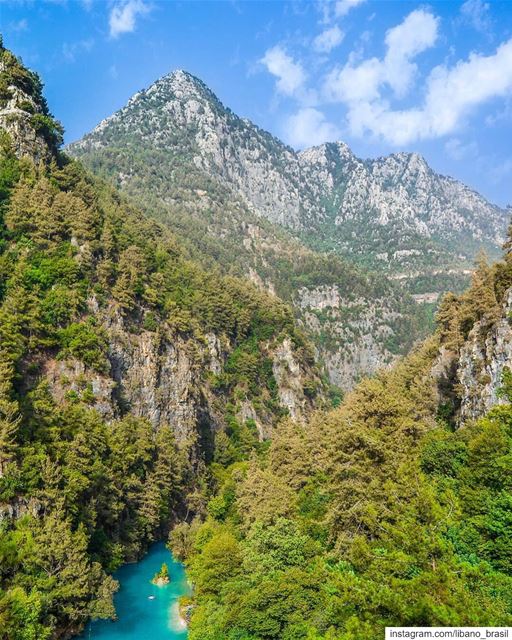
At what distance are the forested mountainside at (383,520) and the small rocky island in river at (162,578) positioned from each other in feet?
9.80

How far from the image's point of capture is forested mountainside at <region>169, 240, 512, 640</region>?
16.9m

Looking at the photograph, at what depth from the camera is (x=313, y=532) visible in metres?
41.3

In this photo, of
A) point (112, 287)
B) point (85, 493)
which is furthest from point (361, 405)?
point (112, 287)

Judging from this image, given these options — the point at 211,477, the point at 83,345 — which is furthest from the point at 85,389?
the point at 211,477

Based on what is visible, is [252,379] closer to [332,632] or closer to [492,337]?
[492,337]

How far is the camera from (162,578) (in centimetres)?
5500

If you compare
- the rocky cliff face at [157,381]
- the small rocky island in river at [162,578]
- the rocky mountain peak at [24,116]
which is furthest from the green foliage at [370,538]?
the rocky mountain peak at [24,116]

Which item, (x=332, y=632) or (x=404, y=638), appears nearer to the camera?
(x=404, y=638)

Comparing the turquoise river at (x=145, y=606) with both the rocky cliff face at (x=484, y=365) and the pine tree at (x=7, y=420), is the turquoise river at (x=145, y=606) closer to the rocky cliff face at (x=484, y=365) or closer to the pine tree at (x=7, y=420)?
the pine tree at (x=7, y=420)

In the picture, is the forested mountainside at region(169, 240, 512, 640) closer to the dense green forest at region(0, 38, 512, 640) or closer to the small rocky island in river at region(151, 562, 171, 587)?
the dense green forest at region(0, 38, 512, 640)

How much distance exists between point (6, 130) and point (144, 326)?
35590mm

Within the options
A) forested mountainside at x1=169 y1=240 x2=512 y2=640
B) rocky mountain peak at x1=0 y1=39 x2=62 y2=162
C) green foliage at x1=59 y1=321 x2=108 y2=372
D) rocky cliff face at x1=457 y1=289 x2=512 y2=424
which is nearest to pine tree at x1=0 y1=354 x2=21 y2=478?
green foliage at x1=59 y1=321 x2=108 y2=372

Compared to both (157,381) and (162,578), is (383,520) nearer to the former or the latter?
(162,578)

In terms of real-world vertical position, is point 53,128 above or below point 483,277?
A: above
